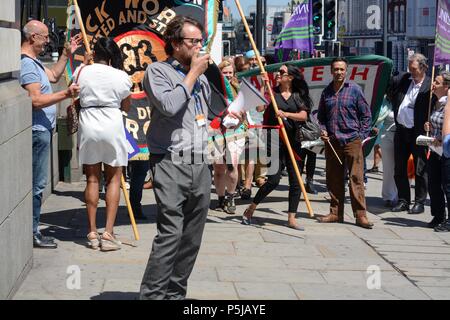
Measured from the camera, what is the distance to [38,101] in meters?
7.91

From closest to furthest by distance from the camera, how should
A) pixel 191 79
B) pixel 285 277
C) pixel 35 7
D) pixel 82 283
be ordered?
1. pixel 191 79
2. pixel 82 283
3. pixel 285 277
4. pixel 35 7

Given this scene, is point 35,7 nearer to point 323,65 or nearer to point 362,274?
point 323,65

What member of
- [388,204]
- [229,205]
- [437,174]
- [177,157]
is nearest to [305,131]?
[229,205]

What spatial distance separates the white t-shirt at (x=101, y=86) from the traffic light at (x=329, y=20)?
1677 cm

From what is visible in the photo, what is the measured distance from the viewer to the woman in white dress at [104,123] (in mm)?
8195

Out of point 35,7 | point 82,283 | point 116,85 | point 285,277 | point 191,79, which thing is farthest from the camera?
point 35,7

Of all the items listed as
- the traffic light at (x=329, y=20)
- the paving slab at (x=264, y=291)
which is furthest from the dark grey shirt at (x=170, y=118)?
the traffic light at (x=329, y=20)

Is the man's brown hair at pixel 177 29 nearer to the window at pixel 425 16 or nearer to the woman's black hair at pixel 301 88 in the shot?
the woman's black hair at pixel 301 88

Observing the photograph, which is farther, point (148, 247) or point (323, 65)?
point (323, 65)

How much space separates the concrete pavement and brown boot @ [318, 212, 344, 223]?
79 mm

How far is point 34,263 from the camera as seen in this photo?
302 inches

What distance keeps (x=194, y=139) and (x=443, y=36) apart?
702cm
